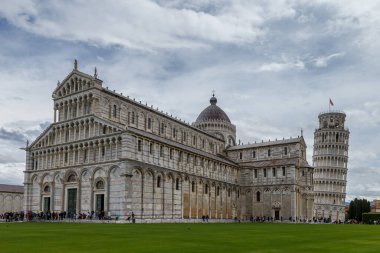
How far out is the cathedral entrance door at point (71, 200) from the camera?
202ft

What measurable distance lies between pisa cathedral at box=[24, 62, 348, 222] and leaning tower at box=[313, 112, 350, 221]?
38.9 meters

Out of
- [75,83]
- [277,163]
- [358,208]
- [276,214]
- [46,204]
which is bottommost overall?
[358,208]

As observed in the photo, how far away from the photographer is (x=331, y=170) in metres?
124

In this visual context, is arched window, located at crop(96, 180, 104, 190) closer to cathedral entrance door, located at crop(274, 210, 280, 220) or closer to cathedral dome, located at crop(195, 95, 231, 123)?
cathedral entrance door, located at crop(274, 210, 280, 220)

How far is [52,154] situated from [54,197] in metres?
6.31

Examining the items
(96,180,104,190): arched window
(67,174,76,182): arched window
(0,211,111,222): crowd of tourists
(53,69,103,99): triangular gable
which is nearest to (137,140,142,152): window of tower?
(96,180,104,190): arched window

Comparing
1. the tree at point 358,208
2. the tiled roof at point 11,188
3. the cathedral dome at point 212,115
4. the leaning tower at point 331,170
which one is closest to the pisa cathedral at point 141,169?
the cathedral dome at point 212,115

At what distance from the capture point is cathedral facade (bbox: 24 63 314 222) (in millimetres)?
57344

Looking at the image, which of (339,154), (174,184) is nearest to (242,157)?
(174,184)

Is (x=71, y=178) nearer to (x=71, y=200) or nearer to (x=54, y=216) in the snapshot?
(x=71, y=200)

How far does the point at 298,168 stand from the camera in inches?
3248

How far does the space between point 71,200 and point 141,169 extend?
12.1 metres

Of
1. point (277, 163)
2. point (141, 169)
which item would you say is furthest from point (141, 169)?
point (277, 163)

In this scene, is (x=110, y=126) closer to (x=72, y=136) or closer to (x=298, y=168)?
(x=72, y=136)
